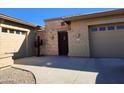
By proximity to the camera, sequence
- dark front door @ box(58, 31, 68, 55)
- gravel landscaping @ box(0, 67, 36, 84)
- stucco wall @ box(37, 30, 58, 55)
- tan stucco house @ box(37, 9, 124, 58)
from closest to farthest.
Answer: gravel landscaping @ box(0, 67, 36, 84)
tan stucco house @ box(37, 9, 124, 58)
dark front door @ box(58, 31, 68, 55)
stucco wall @ box(37, 30, 58, 55)

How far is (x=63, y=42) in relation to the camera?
12086 millimetres

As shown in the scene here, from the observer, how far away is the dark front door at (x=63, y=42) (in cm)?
1197

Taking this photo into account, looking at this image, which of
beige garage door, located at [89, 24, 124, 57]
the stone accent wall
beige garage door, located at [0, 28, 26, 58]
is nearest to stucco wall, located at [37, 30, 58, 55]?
beige garage door, located at [0, 28, 26, 58]

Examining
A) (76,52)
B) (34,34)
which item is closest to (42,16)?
(34,34)

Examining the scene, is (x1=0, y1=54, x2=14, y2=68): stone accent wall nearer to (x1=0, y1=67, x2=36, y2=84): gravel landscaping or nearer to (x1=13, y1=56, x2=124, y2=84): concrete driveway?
(x1=13, y1=56, x2=124, y2=84): concrete driveway

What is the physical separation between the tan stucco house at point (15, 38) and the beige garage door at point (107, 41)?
5799 mm

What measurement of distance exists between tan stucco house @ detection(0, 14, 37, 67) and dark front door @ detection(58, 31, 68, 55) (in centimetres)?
276

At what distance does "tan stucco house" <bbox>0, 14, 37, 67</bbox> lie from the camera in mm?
8524

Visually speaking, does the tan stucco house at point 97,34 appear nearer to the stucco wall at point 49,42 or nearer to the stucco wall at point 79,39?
the stucco wall at point 79,39

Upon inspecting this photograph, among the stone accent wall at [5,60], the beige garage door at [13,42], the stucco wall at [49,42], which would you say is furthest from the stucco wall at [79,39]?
the stone accent wall at [5,60]
